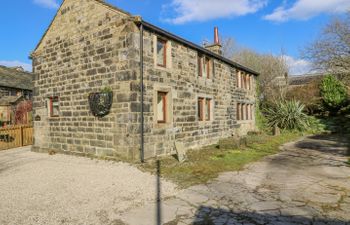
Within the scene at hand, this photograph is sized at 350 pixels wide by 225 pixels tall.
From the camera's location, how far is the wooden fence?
605 inches

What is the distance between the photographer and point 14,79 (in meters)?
28.9

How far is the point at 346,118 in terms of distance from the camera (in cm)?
2392

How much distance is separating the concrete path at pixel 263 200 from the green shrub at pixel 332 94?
63.9 ft

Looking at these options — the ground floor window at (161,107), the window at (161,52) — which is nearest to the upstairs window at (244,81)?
the window at (161,52)

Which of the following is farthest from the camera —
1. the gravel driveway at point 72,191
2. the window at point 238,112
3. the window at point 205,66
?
the window at point 238,112

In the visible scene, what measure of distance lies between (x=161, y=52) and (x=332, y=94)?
21.4 meters

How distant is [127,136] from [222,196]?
15.6ft

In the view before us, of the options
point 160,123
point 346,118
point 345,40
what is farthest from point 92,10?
point 346,118

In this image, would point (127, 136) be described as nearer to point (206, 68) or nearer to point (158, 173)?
point (158, 173)

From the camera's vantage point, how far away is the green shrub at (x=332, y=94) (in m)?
25.5

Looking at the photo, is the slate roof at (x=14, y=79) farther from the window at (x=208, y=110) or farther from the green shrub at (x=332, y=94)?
the green shrub at (x=332, y=94)

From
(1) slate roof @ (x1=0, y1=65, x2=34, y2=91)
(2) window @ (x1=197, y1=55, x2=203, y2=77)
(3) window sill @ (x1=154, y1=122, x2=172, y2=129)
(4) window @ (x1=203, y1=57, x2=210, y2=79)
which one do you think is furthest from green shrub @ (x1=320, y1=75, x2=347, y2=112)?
(1) slate roof @ (x1=0, y1=65, x2=34, y2=91)

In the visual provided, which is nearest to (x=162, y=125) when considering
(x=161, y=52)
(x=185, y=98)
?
(x=185, y=98)

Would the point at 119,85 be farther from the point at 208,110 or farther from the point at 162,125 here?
the point at 208,110
